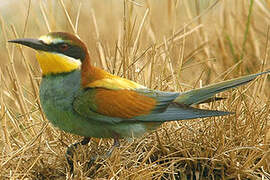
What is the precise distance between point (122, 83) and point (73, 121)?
39cm

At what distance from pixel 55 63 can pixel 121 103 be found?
0.46m

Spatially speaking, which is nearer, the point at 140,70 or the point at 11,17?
the point at 140,70

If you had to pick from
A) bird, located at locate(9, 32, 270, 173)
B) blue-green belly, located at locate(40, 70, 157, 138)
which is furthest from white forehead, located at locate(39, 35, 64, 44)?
blue-green belly, located at locate(40, 70, 157, 138)

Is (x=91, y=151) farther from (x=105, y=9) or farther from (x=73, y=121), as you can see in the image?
(x=105, y=9)

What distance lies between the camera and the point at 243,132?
3.36m

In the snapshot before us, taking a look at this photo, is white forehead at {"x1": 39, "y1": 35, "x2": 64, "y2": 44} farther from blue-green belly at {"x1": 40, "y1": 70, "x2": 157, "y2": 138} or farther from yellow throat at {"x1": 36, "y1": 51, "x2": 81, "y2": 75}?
blue-green belly at {"x1": 40, "y1": 70, "x2": 157, "y2": 138}

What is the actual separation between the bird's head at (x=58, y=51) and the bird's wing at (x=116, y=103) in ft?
0.64

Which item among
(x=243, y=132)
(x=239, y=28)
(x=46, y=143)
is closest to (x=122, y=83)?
(x=46, y=143)

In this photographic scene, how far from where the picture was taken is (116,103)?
313cm

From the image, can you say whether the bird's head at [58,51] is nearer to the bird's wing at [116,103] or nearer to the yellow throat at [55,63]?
the yellow throat at [55,63]

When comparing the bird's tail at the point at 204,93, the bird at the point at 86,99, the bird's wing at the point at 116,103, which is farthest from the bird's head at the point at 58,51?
the bird's tail at the point at 204,93

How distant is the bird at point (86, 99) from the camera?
3.07 m

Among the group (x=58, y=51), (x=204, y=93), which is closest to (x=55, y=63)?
(x=58, y=51)

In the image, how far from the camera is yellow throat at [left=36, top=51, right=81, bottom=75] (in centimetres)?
307
